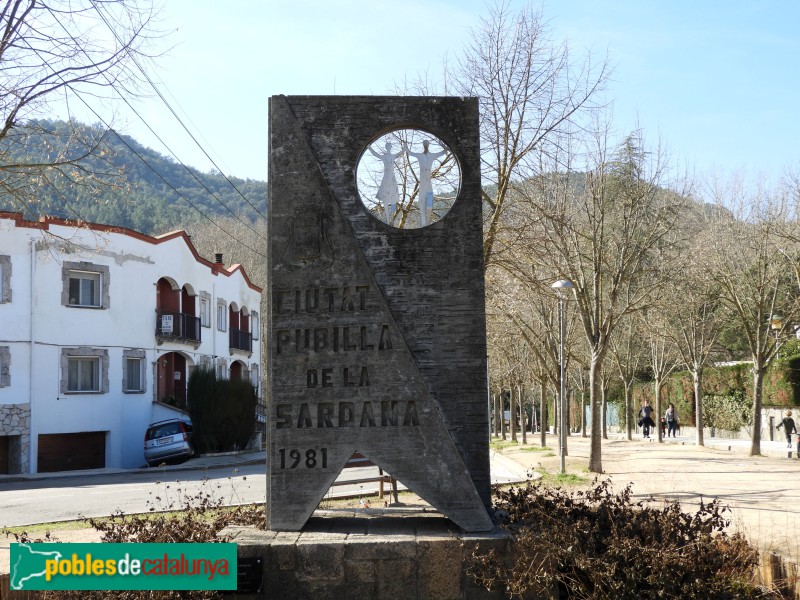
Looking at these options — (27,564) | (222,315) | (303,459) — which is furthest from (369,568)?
(222,315)

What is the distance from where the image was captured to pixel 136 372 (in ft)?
106

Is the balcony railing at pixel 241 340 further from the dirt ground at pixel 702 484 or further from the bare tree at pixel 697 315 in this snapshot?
the bare tree at pixel 697 315

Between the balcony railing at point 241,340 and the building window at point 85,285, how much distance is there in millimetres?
12315

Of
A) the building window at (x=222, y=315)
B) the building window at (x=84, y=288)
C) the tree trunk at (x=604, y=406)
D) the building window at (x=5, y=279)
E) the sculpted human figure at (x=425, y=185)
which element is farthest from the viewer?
the building window at (x=222, y=315)

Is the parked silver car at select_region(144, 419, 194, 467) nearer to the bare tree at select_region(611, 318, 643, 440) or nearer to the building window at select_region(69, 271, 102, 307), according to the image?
the building window at select_region(69, 271, 102, 307)

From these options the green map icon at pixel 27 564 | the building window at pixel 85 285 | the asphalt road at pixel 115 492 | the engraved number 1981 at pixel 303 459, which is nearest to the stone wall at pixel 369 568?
the engraved number 1981 at pixel 303 459

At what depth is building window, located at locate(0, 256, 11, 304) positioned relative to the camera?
2706 centimetres

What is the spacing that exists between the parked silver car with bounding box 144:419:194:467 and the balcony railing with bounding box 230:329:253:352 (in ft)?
42.6

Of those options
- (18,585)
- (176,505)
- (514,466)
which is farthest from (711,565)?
(514,466)

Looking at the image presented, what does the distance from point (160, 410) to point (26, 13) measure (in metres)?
25.6

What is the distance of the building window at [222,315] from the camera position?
40.2 metres

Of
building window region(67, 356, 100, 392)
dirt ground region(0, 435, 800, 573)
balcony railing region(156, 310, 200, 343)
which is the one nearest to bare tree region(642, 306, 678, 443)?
dirt ground region(0, 435, 800, 573)

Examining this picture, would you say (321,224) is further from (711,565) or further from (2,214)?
(2,214)

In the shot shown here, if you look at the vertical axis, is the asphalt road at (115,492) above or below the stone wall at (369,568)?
below
